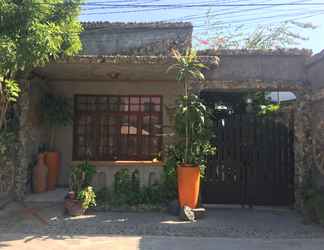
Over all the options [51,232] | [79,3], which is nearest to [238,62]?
[79,3]

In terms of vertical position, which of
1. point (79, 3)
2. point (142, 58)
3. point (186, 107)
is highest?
point (79, 3)

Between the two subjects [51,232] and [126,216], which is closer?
[51,232]

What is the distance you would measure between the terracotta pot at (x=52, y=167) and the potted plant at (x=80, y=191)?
2.05 metres

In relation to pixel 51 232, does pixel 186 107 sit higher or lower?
higher

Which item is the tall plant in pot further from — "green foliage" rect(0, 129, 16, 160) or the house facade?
"green foliage" rect(0, 129, 16, 160)

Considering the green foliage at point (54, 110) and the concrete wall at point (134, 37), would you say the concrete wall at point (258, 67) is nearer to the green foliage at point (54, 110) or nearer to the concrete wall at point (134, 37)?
the concrete wall at point (134, 37)

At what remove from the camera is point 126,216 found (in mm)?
7117

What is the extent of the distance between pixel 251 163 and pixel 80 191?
3754 millimetres

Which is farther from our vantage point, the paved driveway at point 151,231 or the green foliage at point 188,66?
the green foliage at point 188,66

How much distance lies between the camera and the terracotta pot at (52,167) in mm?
9281

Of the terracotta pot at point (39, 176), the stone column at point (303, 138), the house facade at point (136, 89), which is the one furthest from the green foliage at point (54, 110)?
the stone column at point (303, 138)

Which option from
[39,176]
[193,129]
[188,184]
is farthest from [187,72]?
[39,176]

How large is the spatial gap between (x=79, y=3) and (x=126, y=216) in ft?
14.4

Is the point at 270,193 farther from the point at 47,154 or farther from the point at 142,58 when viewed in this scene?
the point at 47,154
